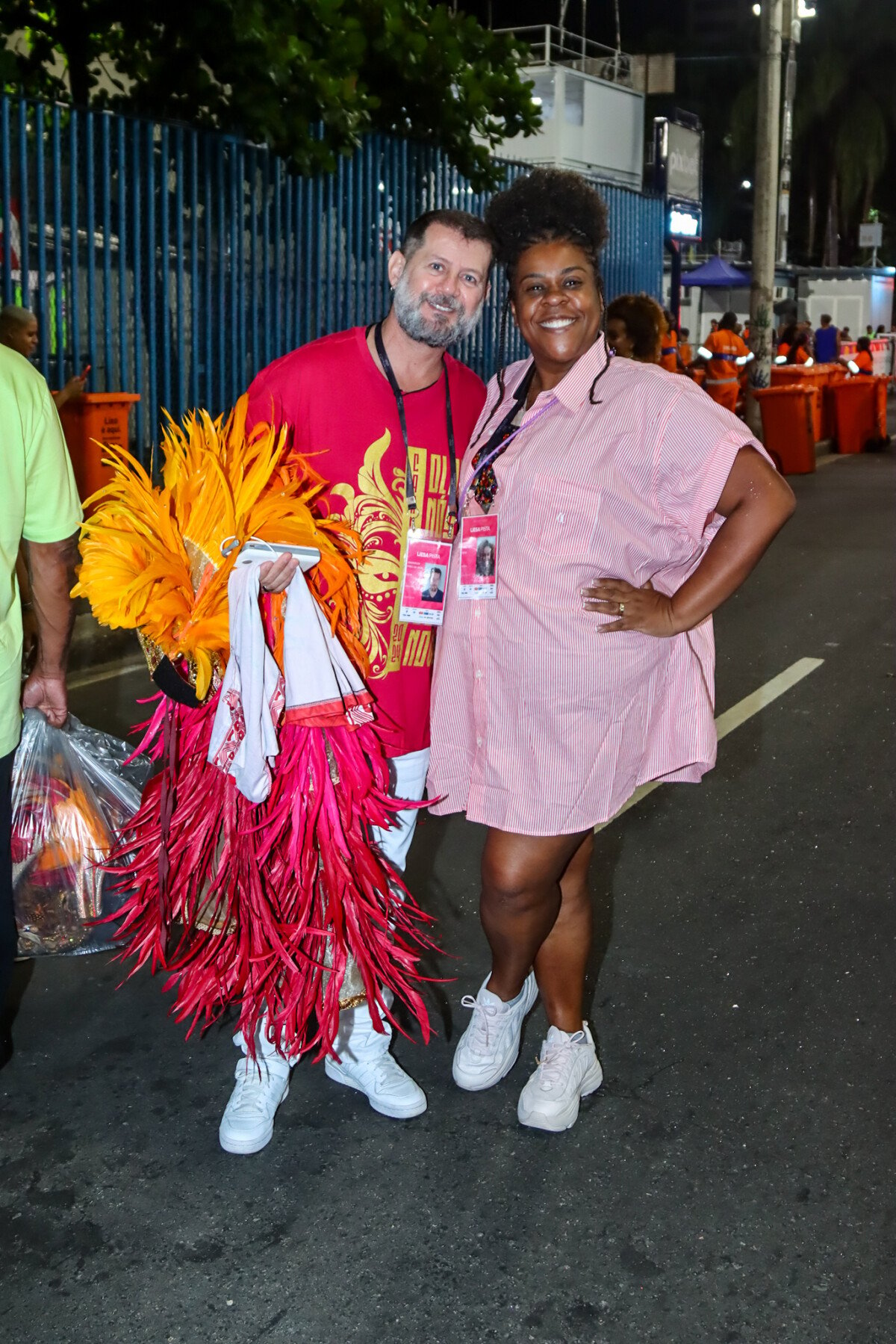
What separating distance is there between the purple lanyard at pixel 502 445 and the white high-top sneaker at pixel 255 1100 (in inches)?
49.6

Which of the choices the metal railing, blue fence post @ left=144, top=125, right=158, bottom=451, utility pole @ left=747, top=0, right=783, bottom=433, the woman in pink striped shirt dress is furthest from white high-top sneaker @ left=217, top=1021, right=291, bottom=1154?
the metal railing

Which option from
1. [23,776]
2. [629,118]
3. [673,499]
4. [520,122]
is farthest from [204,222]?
[629,118]

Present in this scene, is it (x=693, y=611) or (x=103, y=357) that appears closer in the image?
(x=693, y=611)

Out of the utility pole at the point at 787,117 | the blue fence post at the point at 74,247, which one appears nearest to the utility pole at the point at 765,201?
the utility pole at the point at 787,117

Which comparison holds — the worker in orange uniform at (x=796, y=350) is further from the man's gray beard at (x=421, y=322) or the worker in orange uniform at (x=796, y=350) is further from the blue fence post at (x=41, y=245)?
the man's gray beard at (x=421, y=322)

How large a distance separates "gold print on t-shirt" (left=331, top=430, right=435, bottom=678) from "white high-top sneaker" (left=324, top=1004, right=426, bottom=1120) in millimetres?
843

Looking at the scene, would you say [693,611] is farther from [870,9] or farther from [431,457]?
[870,9]

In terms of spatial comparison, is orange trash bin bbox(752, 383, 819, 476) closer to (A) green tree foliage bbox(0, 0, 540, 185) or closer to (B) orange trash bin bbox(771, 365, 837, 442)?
(B) orange trash bin bbox(771, 365, 837, 442)

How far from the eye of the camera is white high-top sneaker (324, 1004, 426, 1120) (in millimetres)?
3139

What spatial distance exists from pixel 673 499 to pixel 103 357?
6416 mm

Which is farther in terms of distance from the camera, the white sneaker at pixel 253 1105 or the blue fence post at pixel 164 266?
the blue fence post at pixel 164 266

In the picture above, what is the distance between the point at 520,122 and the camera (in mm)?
11148


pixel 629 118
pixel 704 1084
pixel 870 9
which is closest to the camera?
pixel 704 1084

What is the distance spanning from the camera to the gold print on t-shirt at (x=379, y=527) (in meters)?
2.97
